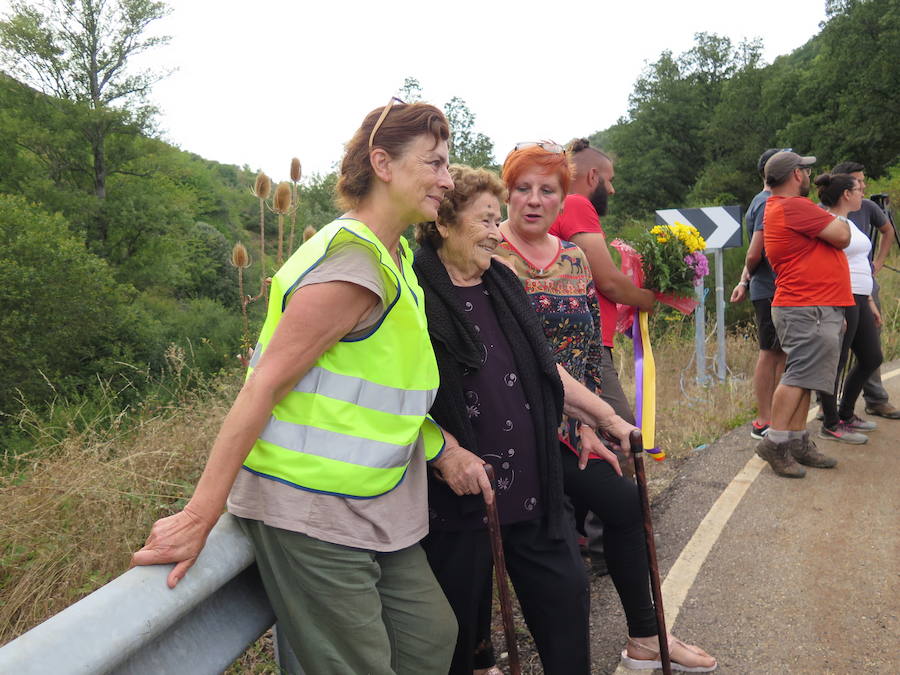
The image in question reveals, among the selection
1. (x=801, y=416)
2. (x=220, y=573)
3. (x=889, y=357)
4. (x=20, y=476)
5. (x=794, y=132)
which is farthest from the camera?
(x=794, y=132)

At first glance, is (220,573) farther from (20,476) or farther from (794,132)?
(794,132)

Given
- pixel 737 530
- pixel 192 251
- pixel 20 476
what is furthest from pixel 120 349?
pixel 737 530

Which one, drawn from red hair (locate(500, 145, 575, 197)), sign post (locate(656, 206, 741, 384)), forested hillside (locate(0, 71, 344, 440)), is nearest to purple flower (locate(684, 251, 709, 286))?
red hair (locate(500, 145, 575, 197))

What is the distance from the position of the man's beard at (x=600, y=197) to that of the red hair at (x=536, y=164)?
115 cm

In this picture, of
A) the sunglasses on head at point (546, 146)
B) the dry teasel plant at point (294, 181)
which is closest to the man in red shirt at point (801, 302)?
the sunglasses on head at point (546, 146)

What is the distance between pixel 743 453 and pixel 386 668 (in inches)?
170

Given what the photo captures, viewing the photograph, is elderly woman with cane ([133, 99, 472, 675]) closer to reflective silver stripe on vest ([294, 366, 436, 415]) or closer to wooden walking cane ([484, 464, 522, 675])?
reflective silver stripe on vest ([294, 366, 436, 415])

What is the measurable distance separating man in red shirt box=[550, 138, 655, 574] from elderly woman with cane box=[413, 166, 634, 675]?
1.08 metres

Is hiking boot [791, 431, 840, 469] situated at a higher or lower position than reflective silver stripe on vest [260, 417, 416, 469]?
lower

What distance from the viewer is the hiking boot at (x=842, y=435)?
5.34 meters

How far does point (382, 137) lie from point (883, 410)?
5805 mm

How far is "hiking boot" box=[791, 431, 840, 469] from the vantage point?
15.8 ft

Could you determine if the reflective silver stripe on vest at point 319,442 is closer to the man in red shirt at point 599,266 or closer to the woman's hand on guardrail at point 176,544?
the woman's hand on guardrail at point 176,544

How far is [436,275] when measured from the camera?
2.22m
